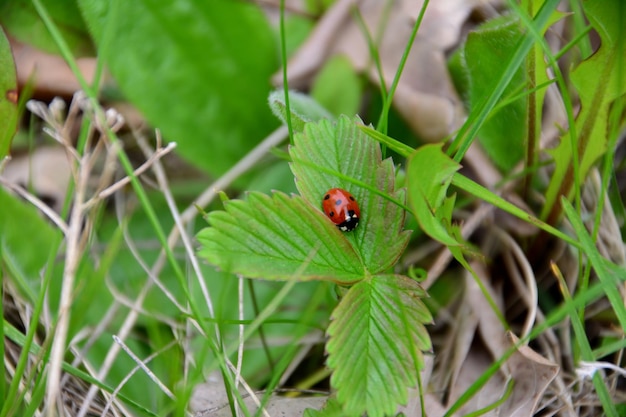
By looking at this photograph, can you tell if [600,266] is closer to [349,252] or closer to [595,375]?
[595,375]

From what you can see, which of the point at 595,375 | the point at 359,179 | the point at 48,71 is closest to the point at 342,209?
the point at 359,179

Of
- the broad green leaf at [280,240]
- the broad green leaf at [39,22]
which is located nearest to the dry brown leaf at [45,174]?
the broad green leaf at [39,22]

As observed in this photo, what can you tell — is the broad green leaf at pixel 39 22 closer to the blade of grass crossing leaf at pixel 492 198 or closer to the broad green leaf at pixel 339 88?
the broad green leaf at pixel 339 88

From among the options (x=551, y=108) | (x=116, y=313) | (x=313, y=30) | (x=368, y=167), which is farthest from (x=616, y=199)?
(x=116, y=313)

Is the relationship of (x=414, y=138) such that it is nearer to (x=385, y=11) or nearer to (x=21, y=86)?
(x=385, y=11)

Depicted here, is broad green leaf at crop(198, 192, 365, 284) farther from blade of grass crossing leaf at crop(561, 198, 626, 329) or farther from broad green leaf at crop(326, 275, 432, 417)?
blade of grass crossing leaf at crop(561, 198, 626, 329)
